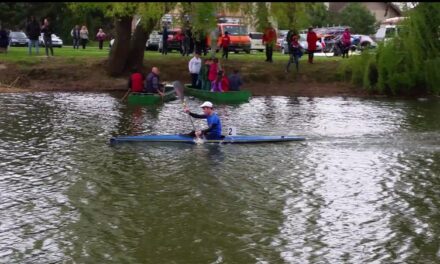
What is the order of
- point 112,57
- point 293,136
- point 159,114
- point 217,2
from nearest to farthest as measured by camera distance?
1. point 217,2
2. point 293,136
3. point 159,114
4. point 112,57

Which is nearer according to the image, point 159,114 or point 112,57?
point 159,114

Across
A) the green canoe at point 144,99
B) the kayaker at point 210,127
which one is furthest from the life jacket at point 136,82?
the kayaker at point 210,127

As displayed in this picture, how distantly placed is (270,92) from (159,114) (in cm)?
1026

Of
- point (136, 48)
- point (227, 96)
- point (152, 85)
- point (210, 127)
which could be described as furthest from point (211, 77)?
point (210, 127)

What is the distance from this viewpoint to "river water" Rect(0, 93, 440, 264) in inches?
496

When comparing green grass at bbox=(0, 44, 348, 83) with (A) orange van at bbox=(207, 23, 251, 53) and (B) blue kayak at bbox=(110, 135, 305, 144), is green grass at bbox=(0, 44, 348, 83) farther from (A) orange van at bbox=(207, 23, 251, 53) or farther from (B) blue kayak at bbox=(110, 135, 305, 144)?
(B) blue kayak at bbox=(110, 135, 305, 144)

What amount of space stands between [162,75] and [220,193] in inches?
911

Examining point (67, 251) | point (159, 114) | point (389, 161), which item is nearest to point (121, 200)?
point (67, 251)

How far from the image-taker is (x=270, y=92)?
124 ft

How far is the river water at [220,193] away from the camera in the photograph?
1259cm

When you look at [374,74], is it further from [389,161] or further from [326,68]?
[389,161]

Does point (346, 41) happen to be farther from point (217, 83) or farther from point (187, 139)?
point (187, 139)

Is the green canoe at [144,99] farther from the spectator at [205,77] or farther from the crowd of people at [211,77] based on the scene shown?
the spectator at [205,77]

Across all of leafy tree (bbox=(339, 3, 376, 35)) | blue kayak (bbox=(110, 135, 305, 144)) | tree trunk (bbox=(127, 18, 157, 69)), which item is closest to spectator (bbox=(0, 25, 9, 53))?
tree trunk (bbox=(127, 18, 157, 69))
